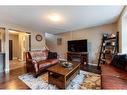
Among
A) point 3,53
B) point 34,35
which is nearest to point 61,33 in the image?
point 34,35

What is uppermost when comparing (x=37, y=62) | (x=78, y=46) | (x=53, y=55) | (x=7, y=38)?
(x=7, y=38)

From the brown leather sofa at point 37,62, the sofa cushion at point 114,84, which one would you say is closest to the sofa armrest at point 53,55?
the brown leather sofa at point 37,62

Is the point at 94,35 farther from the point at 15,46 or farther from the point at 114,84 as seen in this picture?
the point at 15,46

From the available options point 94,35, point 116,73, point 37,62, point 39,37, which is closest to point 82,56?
point 94,35

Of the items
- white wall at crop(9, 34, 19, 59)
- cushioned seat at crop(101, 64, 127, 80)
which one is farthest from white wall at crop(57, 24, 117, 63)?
white wall at crop(9, 34, 19, 59)

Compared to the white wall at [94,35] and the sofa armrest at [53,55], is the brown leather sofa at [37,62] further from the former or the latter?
the white wall at [94,35]

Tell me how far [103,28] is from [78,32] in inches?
59.2

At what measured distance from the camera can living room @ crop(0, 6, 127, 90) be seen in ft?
8.91

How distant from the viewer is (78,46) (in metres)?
5.61

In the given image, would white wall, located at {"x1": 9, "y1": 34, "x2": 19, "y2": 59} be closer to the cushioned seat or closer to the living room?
the living room

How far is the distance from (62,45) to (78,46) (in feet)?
5.52

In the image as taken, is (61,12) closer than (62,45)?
Yes

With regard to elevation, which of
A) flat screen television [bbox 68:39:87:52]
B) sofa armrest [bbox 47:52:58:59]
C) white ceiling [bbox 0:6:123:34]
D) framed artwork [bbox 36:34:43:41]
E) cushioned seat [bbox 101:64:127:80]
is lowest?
cushioned seat [bbox 101:64:127:80]

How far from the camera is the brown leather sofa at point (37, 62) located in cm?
332
